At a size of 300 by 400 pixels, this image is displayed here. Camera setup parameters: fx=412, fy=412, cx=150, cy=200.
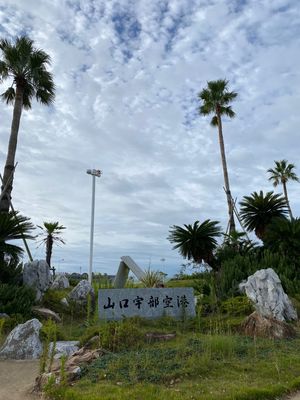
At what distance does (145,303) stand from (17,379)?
12.5ft

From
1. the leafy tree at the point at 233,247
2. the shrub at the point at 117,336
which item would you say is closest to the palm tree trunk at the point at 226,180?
the leafy tree at the point at 233,247

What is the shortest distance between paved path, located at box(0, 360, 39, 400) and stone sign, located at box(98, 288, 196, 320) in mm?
2378

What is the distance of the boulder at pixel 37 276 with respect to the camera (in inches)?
444

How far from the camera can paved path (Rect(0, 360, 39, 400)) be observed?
497cm

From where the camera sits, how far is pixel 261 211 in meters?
14.6

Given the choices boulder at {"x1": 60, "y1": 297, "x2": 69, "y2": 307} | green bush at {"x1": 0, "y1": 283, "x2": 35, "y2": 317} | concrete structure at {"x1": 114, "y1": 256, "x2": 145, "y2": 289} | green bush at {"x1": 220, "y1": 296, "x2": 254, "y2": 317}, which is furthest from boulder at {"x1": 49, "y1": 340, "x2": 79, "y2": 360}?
concrete structure at {"x1": 114, "y1": 256, "x2": 145, "y2": 289}

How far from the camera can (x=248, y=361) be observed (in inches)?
222

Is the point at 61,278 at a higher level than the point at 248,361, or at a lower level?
higher

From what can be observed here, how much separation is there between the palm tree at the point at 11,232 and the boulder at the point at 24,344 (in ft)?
12.5

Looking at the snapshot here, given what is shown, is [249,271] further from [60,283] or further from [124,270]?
[60,283]

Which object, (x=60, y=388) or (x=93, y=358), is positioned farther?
(x=93, y=358)

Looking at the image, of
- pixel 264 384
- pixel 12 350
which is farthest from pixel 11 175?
pixel 264 384

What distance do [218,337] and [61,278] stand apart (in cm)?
1527

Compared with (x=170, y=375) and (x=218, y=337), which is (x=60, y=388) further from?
(x=218, y=337)
